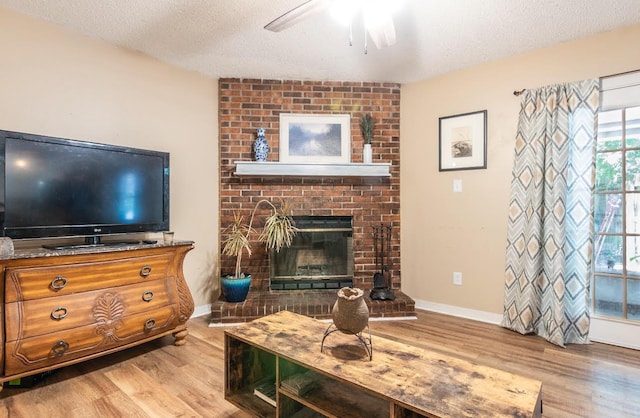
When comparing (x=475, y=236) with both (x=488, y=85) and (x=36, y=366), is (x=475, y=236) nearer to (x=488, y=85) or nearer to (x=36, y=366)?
(x=488, y=85)

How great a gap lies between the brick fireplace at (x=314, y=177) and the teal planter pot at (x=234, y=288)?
291 millimetres

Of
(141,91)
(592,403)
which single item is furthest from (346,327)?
(141,91)

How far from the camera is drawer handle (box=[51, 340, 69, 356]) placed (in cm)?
184

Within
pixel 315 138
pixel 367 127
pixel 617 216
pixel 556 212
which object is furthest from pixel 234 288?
pixel 617 216

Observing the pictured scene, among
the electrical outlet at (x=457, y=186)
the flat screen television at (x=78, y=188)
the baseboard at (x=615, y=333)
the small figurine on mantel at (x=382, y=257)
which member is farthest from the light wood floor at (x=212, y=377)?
the electrical outlet at (x=457, y=186)

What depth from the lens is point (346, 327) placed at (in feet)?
4.63

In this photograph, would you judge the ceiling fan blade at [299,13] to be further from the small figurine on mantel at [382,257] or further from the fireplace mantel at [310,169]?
the small figurine on mantel at [382,257]

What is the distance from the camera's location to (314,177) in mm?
3463

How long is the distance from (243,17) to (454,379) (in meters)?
2.47

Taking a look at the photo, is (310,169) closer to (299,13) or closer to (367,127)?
(367,127)

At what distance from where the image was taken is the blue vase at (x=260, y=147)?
3309 millimetres

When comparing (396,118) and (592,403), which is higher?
(396,118)

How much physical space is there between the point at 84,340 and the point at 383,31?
257 cm

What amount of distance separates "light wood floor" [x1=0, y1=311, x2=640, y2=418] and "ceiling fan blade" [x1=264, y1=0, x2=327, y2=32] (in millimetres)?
2127
